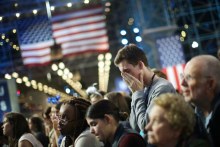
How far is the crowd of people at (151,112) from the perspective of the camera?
3.52 meters

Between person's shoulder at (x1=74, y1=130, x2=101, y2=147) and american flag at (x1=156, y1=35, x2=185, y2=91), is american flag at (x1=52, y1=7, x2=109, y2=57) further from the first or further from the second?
person's shoulder at (x1=74, y1=130, x2=101, y2=147)

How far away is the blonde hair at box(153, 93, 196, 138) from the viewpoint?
11.4 feet

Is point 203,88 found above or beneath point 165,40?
above

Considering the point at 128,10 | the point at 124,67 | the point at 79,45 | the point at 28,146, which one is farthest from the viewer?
the point at 128,10

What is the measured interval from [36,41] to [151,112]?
16907mm

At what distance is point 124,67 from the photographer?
5.19 m

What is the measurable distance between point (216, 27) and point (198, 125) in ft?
85.0

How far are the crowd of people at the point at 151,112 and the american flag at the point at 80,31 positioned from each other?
467 inches

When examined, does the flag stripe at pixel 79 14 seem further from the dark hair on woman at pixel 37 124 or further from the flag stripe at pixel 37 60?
the dark hair on woman at pixel 37 124

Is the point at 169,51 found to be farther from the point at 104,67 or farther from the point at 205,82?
the point at 104,67

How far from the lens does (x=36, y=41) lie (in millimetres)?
20203

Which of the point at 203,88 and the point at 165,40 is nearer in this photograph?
the point at 203,88

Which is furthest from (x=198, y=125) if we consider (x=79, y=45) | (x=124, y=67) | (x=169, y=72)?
(x=79, y=45)

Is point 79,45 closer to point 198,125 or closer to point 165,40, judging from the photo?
point 165,40
